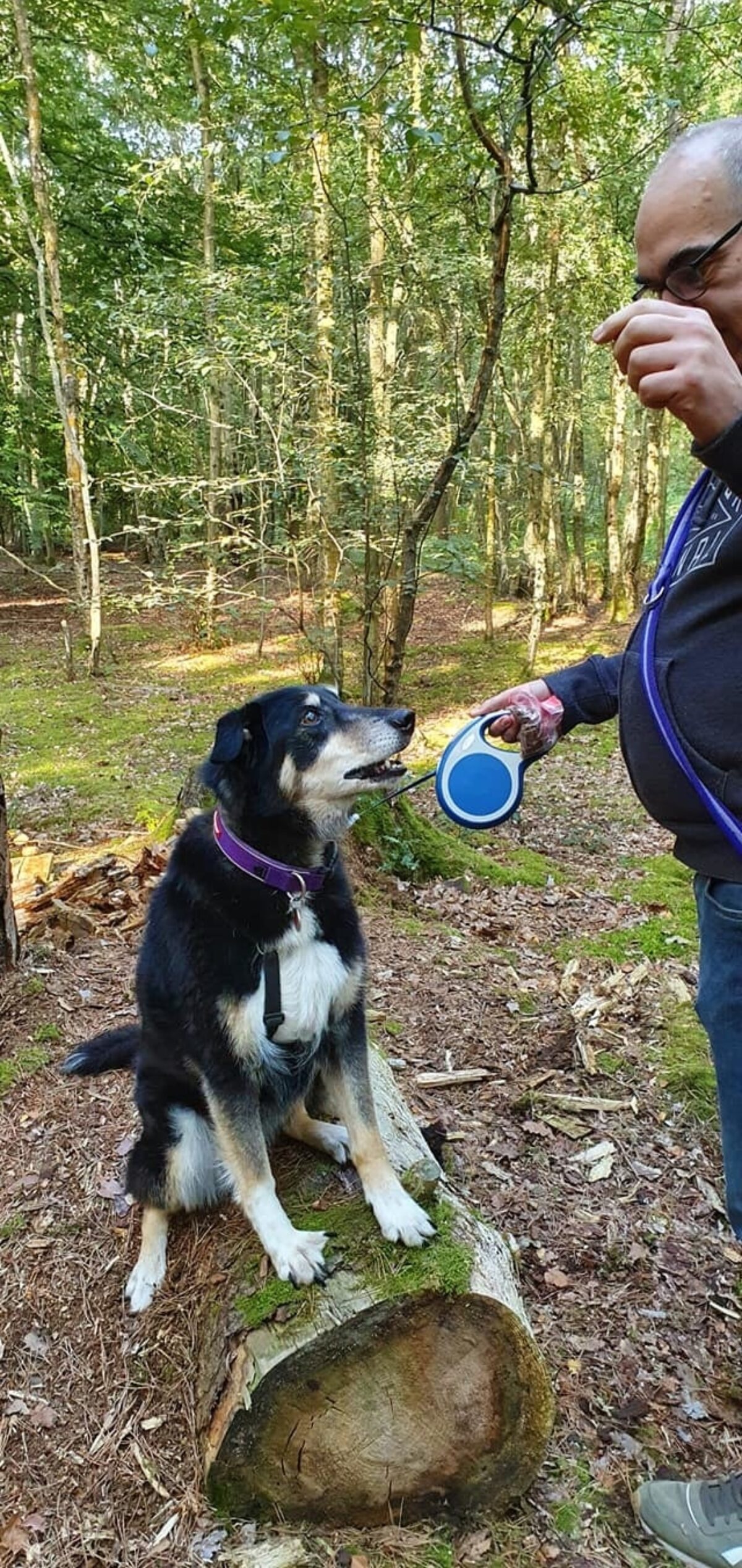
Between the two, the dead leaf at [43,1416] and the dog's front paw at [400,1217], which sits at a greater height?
the dog's front paw at [400,1217]

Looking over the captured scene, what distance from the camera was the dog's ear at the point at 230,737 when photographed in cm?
270

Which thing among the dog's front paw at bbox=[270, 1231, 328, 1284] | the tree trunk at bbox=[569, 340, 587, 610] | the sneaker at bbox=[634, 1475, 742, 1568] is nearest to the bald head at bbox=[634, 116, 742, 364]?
the dog's front paw at bbox=[270, 1231, 328, 1284]

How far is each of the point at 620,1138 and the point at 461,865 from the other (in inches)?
120

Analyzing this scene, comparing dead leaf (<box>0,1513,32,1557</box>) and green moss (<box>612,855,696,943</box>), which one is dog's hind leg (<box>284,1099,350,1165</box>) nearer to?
dead leaf (<box>0,1513,32,1557</box>)

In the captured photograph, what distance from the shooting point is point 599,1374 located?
9.41ft

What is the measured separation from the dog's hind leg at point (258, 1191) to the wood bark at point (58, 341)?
10991 millimetres

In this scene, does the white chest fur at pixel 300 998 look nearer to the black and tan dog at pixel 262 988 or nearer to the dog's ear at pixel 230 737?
the black and tan dog at pixel 262 988

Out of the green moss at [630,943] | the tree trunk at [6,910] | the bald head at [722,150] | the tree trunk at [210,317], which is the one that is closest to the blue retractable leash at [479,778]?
the bald head at [722,150]

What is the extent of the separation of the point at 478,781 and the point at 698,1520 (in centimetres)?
207

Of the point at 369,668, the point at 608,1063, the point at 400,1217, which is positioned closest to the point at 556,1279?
Result: the point at 400,1217

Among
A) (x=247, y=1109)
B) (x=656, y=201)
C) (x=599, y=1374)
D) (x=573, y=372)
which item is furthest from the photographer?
(x=573, y=372)

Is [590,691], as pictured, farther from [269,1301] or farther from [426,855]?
[426,855]

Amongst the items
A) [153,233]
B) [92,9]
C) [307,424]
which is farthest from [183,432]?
[307,424]

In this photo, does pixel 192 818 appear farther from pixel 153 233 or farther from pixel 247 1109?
pixel 153 233
